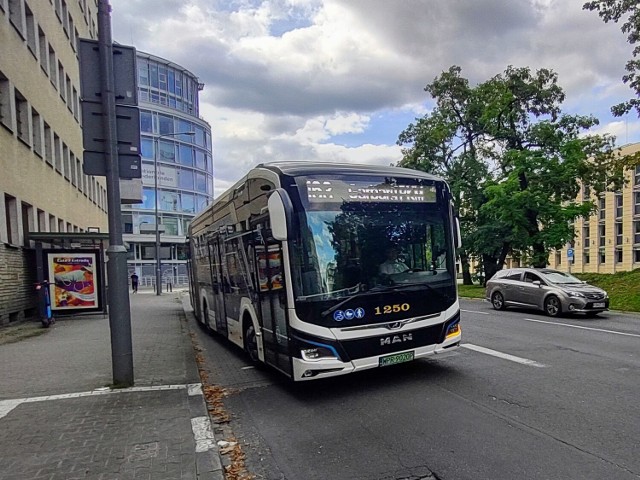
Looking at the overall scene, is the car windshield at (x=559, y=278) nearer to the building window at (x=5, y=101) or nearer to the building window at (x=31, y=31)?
the building window at (x=5, y=101)

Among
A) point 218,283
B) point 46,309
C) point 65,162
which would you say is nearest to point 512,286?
point 218,283

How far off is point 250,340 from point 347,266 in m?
2.83

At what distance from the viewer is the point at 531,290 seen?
1578 centimetres

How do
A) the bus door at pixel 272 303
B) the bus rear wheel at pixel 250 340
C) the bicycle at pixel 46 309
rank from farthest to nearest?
the bicycle at pixel 46 309 < the bus rear wheel at pixel 250 340 < the bus door at pixel 272 303

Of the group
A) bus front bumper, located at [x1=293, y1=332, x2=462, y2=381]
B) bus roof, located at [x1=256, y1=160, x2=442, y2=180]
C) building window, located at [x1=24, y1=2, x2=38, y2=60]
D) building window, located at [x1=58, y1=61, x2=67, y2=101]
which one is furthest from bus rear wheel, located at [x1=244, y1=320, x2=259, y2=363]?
building window, located at [x1=58, y1=61, x2=67, y2=101]

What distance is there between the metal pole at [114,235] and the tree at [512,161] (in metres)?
21.5

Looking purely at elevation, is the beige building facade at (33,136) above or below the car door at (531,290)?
above

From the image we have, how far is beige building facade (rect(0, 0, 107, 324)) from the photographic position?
14.9 meters

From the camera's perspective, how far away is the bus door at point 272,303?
612cm

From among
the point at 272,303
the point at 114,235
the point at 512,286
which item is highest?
the point at 114,235

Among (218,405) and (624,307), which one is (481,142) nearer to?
(624,307)

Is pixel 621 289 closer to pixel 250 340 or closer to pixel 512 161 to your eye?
pixel 512 161

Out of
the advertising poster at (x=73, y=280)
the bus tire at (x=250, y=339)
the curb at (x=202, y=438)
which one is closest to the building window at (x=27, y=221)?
the advertising poster at (x=73, y=280)

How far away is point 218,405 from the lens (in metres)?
6.01
